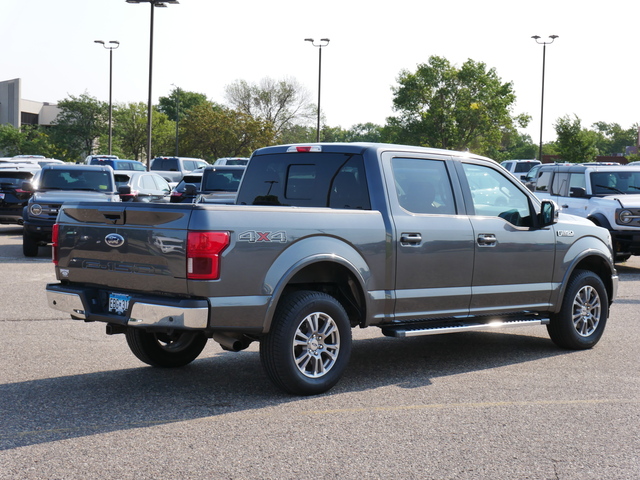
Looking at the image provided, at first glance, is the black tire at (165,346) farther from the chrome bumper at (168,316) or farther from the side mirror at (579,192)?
the side mirror at (579,192)

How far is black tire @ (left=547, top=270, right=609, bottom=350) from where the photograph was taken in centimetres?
852

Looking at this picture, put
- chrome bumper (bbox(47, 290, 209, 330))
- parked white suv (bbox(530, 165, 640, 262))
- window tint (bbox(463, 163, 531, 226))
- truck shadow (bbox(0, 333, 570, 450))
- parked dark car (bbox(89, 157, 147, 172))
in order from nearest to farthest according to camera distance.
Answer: truck shadow (bbox(0, 333, 570, 450)) < chrome bumper (bbox(47, 290, 209, 330)) < window tint (bbox(463, 163, 531, 226)) < parked white suv (bbox(530, 165, 640, 262)) < parked dark car (bbox(89, 157, 147, 172))

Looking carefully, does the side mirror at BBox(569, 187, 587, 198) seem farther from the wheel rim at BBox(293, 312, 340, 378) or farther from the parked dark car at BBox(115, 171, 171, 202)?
the wheel rim at BBox(293, 312, 340, 378)

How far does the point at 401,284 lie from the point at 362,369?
0.96 meters

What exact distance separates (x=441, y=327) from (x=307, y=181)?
1.69 meters

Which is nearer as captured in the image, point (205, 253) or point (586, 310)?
point (205, 253)

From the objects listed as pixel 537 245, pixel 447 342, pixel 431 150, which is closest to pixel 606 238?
pixel 537 245

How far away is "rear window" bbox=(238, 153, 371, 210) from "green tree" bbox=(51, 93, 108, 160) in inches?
2958

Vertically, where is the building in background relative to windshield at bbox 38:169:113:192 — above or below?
above

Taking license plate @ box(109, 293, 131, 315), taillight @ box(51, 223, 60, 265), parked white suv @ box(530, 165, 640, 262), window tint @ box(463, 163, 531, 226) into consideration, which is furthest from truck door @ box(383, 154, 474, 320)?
parked white suv @ box(530, 165, 640, 262)

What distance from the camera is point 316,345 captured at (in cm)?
650

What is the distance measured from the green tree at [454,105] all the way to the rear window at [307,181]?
6832cm

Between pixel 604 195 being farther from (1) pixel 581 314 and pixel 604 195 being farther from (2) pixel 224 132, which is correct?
(2) pixel 224 132

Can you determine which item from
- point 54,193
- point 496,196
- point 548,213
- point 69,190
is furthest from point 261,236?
point 69,190
